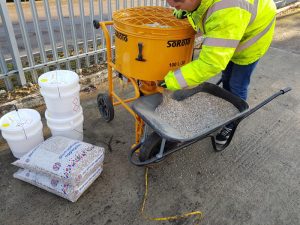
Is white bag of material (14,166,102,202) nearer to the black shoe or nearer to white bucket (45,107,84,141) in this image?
white bucket (45,107,84,141)

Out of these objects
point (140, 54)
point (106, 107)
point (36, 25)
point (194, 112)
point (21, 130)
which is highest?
point (140, 54)

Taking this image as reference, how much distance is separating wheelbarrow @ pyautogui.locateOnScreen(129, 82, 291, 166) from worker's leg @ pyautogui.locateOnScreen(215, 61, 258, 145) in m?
0.28

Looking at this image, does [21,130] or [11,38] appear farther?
[11,38]

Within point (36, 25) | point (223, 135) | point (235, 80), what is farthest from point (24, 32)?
point (223, 135)

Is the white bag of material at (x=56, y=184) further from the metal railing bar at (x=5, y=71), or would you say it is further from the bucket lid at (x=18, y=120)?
the metal railing bar at (x=5, y=71)

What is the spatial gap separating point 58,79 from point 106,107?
0.68 meters

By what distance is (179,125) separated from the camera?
2051 mm

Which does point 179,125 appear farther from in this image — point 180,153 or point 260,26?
point 260,26

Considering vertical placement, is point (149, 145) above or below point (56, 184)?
above

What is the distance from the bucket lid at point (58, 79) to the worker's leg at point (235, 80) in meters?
1.47

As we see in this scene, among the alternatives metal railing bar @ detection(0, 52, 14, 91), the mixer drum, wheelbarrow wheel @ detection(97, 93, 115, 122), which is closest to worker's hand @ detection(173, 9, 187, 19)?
the mixer drum

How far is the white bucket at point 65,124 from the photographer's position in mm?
2412

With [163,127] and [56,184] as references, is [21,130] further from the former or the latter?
[163,127]

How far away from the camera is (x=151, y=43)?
1.97m
